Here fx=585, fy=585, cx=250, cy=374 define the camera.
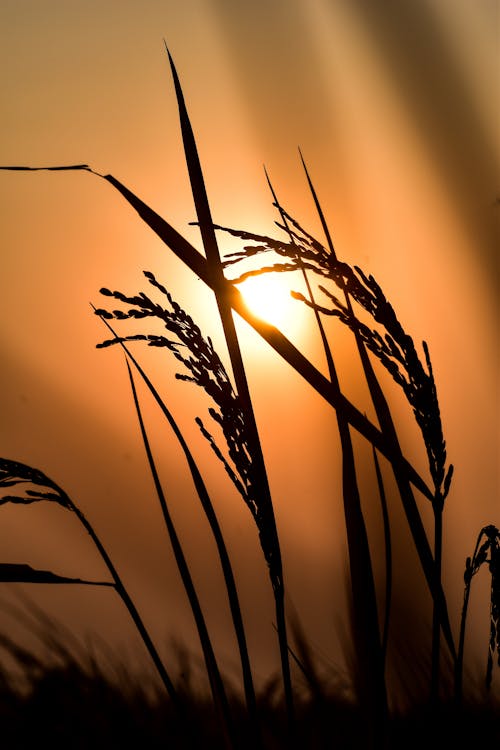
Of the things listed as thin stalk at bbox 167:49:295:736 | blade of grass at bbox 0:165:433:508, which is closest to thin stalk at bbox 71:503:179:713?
thin stalk at bbox 167:49:295:736

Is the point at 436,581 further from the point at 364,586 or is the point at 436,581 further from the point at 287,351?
the point at 287,351

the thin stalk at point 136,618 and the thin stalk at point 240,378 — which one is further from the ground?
the thin stalk at point 240,378

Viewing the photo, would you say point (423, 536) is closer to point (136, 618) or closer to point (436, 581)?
point (436, 581)

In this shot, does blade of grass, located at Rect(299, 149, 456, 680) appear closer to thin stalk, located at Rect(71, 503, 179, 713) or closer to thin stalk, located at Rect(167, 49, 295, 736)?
thin stalk, located at Rect(167, 49, 295, 736)

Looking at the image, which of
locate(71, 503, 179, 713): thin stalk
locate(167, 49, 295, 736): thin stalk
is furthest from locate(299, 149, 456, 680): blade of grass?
locate(71, 503, 179, 713): thin stalk

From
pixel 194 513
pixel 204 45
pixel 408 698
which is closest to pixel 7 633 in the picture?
pixel 194 513

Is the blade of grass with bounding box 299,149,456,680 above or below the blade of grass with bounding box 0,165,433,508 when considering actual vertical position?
below

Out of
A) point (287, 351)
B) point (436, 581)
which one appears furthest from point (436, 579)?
point (287, 351)

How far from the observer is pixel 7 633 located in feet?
2.28

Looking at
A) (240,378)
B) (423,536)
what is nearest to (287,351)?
(240,378)

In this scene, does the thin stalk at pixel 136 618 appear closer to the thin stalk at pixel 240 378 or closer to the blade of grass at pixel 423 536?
the thin stalk at pixel 240 378

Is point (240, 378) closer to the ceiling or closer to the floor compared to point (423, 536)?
closer to the ceiling

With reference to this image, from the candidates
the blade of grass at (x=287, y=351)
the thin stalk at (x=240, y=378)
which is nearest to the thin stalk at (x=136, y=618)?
the thin stalk at (x=240, y=378)

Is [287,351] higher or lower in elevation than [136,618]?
higher
